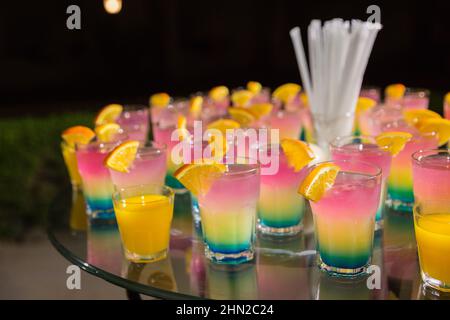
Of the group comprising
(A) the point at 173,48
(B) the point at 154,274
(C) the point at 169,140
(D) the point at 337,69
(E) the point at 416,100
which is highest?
(A) the point at 173,48

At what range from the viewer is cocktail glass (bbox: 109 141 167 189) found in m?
1.80

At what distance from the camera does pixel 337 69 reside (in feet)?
6.60

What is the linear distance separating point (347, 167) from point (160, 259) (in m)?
0.54

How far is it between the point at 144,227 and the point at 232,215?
0.75 feet

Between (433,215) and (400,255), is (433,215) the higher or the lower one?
the higher one

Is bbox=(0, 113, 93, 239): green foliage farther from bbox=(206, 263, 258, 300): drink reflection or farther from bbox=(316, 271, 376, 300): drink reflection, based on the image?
bbox=(316, 271, 376, 300): drink reflection

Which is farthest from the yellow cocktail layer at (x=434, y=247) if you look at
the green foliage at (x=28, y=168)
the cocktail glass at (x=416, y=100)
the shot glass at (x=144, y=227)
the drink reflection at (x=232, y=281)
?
the green foliage at (x=28, y=168)

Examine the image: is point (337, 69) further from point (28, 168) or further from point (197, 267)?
point (28, 168)

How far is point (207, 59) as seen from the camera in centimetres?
687

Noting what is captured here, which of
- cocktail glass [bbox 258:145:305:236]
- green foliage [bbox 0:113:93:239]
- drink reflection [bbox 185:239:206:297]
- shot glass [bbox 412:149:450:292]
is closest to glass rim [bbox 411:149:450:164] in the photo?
shot glass [bbox 412:149:450:292]

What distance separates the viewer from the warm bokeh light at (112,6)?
6153mm

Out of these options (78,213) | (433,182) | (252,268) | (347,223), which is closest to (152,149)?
(78,213)

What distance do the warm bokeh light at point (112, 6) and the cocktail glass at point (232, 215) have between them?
4.97 metres

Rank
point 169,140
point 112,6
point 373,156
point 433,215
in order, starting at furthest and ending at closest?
1. point 112,6
2. point 169,140
3. point 373,156
4. point 433,215
